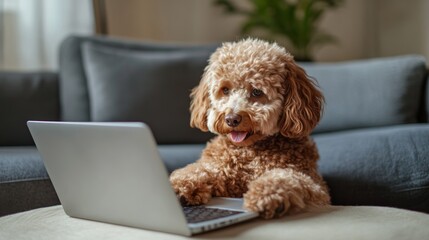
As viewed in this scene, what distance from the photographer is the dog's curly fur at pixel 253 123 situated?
1245 mm

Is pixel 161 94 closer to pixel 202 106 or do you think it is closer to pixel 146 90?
pixel 146 90

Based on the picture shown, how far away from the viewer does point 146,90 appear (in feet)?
7.04

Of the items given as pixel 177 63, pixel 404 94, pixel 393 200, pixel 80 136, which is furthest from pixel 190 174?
pixel 404 94

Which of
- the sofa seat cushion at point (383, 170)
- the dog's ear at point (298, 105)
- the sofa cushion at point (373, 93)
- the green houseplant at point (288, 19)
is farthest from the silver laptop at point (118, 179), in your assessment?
the green houseplant at point (288, 19)

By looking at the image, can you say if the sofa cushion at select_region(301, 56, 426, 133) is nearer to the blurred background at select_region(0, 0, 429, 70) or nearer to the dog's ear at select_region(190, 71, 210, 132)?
the dog's ear at select_region(190, 71, 210, 132)

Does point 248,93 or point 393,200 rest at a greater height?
point 248,93

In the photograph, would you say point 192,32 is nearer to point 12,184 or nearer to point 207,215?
point 12,184

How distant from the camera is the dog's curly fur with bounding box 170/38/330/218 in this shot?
49.0 inches

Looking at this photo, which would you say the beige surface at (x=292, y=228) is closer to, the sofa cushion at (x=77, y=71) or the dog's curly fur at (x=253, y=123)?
the dog's curly fur at (x=253, y=123)

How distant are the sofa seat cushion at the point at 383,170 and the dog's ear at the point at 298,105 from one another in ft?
1.30

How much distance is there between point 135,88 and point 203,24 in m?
1.30

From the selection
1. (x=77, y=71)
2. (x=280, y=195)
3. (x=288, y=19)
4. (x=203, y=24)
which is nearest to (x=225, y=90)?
(x=280, y=195)

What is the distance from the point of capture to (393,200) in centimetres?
160

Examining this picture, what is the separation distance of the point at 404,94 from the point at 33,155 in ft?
4.52
